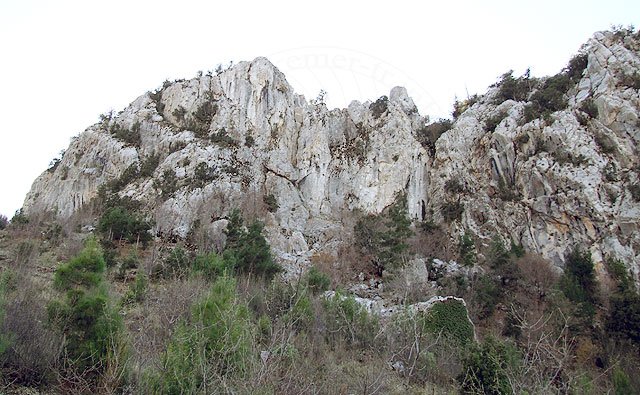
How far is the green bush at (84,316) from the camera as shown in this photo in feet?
27.5

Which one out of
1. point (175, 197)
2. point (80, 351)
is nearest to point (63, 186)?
point (175, 197)

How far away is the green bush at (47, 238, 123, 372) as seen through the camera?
8.39 metres

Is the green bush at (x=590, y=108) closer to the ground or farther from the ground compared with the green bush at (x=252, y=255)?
farther from the ground

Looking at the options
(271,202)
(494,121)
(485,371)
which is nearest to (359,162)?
(271,202)

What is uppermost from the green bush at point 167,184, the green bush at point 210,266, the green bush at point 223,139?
the green bush at point 223,139

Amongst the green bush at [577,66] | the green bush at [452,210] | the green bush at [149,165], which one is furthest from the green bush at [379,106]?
the green bush at [149,165]

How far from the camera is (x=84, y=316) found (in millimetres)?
8766

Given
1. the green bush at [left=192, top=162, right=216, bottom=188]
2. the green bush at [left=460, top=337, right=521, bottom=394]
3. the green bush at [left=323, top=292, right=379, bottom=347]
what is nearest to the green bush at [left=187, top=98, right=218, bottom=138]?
the green bush at [left=192, top=162, right=216, bottom=188]

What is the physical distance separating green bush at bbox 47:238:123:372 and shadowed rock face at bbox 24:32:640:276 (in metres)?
14.6

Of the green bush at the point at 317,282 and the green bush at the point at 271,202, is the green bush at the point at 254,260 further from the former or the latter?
the green bush at the point at 271,202

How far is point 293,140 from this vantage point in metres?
34.4

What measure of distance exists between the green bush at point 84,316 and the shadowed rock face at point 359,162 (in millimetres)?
14650

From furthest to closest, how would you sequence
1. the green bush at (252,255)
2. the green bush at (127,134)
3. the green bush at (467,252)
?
1. the green bush at (127,134)
2. the green bush at (467,252)
3. the green bush at (252,255)

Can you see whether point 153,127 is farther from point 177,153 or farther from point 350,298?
point 350,298
